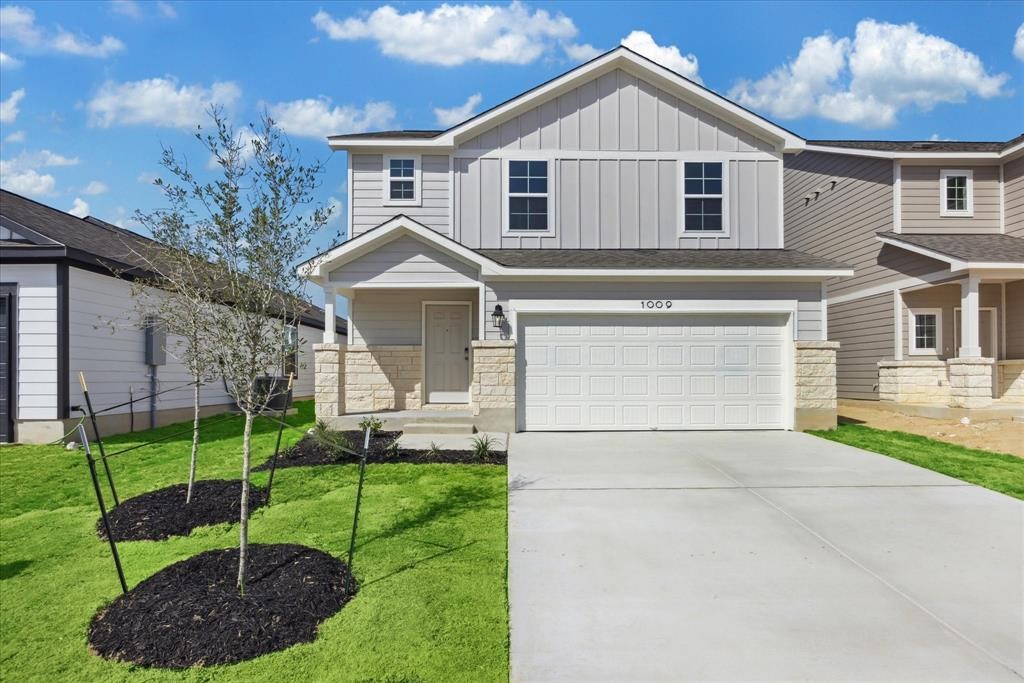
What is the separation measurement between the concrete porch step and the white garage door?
1076 millimetres

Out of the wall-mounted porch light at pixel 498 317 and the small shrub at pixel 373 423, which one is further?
the wall-mounted porch light at pixel 498 317

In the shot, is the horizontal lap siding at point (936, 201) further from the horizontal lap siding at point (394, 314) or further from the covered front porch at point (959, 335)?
the horizontal lap siding at point (394, 314)

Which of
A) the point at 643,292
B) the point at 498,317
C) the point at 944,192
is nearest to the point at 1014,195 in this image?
the point at 944,192

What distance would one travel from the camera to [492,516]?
5.90 meters

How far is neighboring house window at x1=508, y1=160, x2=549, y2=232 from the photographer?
12.8m

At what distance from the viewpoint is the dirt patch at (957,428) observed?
33.3ft

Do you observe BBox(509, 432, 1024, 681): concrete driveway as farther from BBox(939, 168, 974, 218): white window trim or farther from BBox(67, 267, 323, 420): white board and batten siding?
BBox(939, 168, 974, 218): white window trim

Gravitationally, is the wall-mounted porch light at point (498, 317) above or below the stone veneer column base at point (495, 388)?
above

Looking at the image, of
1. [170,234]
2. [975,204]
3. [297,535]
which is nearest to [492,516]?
[297,535]

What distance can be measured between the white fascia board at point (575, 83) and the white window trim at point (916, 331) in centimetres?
569

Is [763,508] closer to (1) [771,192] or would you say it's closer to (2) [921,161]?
(1) [771,192]

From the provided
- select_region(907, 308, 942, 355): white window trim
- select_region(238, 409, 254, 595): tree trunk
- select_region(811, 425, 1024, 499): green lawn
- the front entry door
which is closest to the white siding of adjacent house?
the front entry door

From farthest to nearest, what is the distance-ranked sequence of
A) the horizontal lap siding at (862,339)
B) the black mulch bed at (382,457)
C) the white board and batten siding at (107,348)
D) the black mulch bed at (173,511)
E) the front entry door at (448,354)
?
the horizontal lap siding at (862,339), the front entry door at (448,354), the white board and batten siding at (107,348), the black mulch bed at (382,457), the black mulch bed at (173,511)

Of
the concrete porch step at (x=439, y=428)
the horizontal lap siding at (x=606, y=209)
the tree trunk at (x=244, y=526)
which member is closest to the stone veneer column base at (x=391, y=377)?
the concrete porch step at (x=439, y=428)
